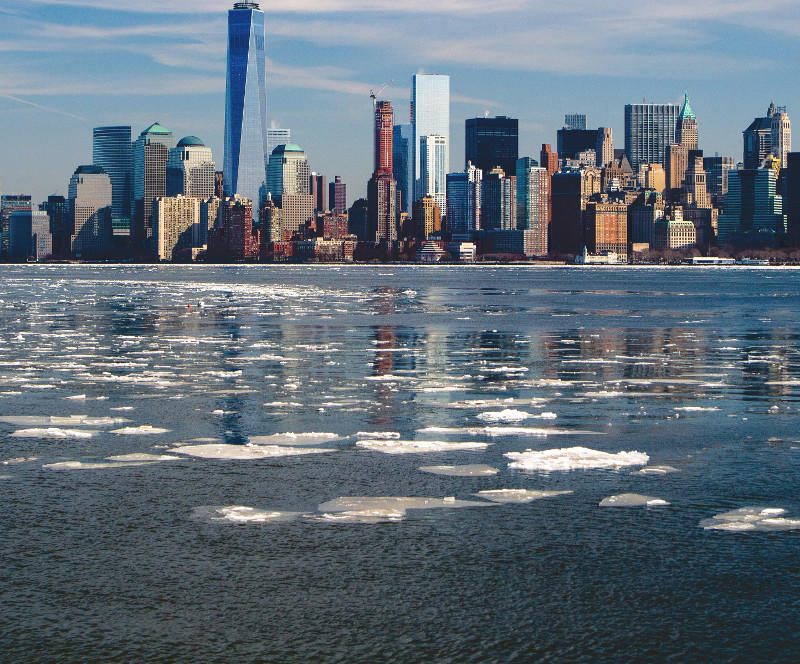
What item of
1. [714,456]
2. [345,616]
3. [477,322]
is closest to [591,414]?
[714,456]

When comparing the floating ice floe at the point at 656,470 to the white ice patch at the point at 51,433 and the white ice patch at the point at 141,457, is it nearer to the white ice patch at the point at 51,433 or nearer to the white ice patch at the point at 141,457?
the white ice patch at the point at 141,457

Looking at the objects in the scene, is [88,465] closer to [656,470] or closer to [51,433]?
[51,433]

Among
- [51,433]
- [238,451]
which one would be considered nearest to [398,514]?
[238,451]

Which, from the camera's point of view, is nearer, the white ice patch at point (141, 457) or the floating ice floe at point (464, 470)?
the floating ice floe at point (464, 470)

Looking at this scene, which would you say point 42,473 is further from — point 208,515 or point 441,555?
point 441,555

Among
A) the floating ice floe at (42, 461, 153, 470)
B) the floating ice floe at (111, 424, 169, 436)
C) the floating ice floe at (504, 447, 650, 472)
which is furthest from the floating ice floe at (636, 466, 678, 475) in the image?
the floating ice floe at (111, 424, 169, 436)

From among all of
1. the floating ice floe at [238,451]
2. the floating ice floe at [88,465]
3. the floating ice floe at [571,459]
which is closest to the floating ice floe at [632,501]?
the floating ice floe at [571,459]
